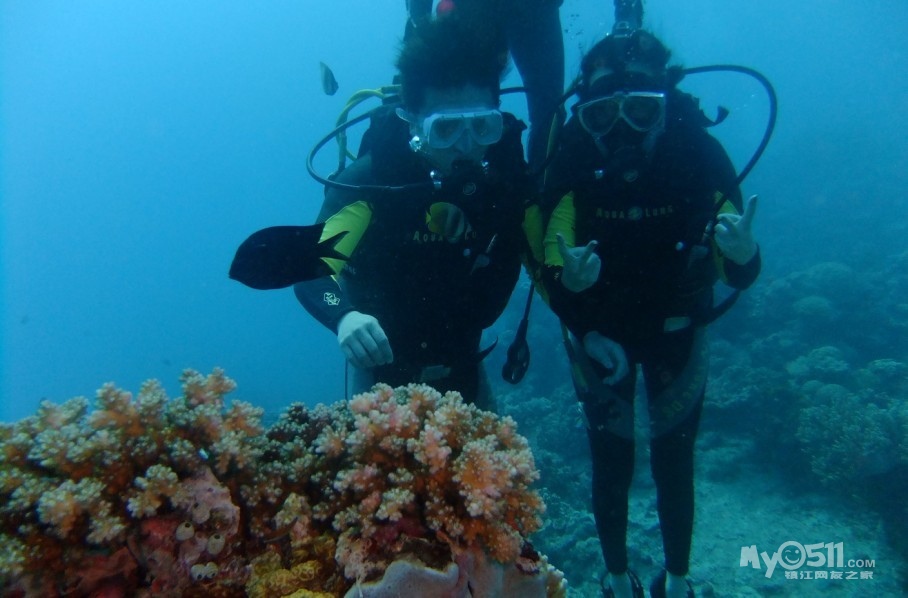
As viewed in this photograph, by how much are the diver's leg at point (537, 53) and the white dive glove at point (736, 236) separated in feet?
6.78

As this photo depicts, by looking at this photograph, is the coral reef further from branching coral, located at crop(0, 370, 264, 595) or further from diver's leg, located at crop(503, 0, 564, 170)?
diver's leg, located at crop(503, 0, 564, 170)

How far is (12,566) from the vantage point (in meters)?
1.50

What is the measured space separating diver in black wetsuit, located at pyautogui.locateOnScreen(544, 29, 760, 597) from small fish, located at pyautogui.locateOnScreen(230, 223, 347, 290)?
193 centimetres

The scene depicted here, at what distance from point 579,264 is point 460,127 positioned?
1318 mm

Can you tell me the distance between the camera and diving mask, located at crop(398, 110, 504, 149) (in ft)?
12.3

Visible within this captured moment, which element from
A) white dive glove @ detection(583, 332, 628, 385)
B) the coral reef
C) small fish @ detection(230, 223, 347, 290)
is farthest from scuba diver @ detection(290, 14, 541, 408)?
the coral reef

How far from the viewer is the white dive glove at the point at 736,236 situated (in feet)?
11.7

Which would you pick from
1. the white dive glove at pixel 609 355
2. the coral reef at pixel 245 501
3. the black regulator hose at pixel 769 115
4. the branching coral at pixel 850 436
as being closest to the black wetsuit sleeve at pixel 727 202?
the black regulator hose at pixel 769 115

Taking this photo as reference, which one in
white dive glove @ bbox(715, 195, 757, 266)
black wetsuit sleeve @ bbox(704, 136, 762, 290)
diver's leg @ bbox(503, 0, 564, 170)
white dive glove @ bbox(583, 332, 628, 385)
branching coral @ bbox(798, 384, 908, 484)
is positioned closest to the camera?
white dive glove @ bbox(715, 195, 757, 266)

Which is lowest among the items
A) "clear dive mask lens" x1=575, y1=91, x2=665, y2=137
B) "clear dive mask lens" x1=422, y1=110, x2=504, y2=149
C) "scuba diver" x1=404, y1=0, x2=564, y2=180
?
"clear dive mask lens" x1=422, y1=110, x2=504, y2=149

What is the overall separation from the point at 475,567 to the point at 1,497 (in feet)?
5.17

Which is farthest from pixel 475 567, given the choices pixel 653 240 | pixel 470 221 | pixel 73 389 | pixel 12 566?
pixel 73 389

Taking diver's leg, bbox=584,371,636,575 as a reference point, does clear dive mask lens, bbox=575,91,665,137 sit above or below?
above

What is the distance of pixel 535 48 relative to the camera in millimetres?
5387
